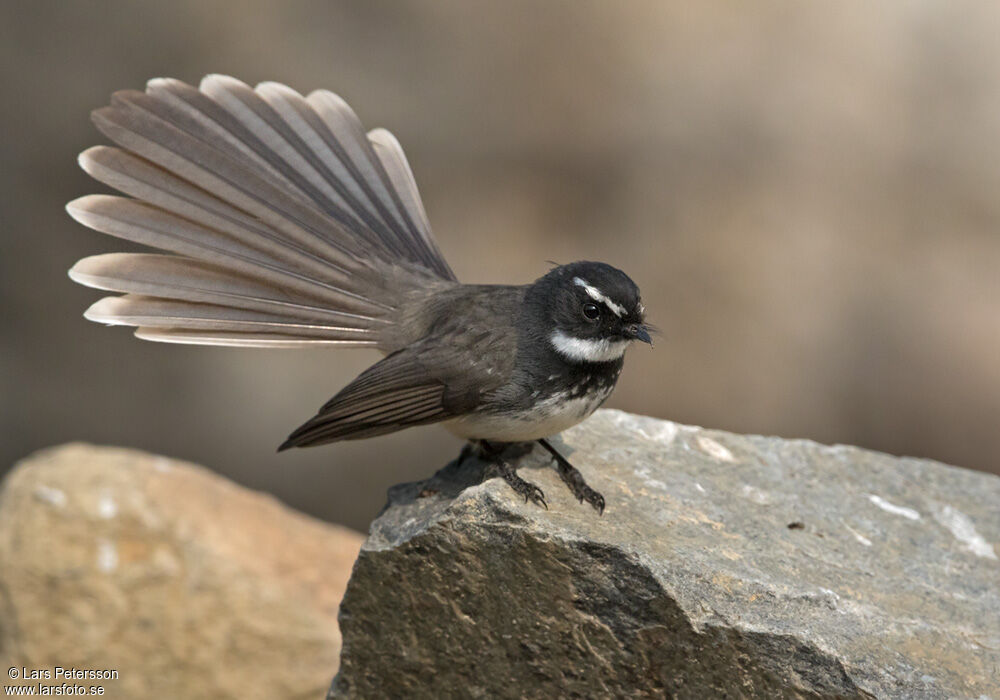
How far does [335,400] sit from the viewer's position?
4668mm

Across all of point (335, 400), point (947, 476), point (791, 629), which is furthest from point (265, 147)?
point (947, 476)

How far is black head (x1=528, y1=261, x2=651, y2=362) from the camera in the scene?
4527 mm

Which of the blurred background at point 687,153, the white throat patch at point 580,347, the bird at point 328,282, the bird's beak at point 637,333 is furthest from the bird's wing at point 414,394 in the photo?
the blurred background at point 687,153

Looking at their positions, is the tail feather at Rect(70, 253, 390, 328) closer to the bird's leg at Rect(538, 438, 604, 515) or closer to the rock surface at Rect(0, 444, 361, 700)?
the bird's leg at Rect(538, 438, 604, 515)

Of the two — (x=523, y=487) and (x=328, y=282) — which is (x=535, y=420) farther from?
(x=328, y=282)

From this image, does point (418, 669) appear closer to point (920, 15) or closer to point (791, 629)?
point (791, 629)

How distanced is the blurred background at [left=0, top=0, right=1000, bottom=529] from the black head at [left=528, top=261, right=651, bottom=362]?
3.77 m

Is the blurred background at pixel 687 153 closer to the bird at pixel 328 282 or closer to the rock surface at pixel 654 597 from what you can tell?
the bird at pixel 328 282

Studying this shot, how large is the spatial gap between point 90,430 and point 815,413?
5250 mm

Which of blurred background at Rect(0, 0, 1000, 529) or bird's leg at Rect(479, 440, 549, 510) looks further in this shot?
blurred background at Rect(0, 0, 1000, 529)

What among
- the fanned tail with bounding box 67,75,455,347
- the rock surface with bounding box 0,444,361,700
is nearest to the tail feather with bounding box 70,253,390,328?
the fanned tail with bounding box 67,75,455,347

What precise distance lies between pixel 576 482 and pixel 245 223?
174cm

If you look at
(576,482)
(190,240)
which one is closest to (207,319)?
(190,240)
